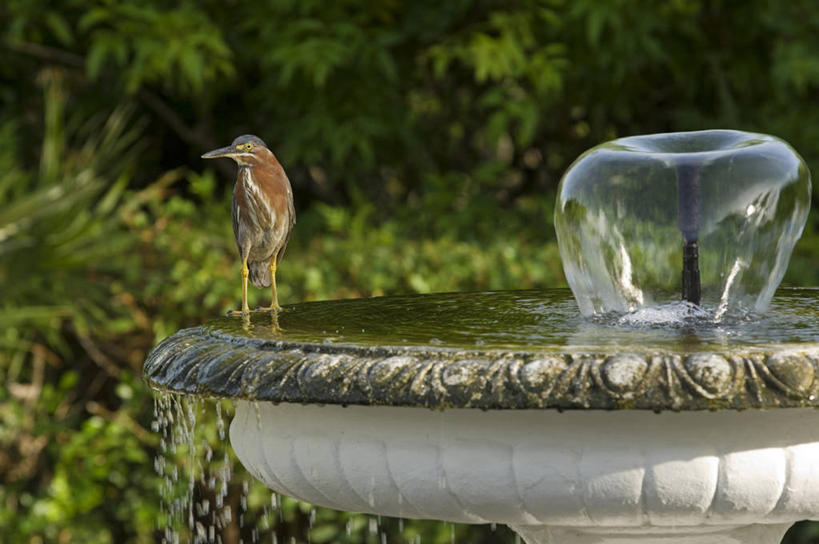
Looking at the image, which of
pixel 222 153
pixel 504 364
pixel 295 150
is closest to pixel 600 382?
pixel 504 364

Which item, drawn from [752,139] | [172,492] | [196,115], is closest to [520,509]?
[752,139]

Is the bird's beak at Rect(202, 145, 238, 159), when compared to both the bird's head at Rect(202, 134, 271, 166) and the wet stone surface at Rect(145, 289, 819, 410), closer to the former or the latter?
the bird's head at Rect(202, 134, 271, 166)

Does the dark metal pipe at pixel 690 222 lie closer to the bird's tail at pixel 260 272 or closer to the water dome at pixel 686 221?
the water dome at pixel 686 221

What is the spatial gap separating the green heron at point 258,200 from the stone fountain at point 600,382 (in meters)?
0.17

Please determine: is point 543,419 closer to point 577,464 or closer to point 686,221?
point 577,464

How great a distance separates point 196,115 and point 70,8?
88 cm

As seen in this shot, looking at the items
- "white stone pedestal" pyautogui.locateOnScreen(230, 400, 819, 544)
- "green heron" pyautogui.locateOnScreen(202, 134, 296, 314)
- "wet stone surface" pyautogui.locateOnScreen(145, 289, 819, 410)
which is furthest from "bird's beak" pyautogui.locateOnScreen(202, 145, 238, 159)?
"white stone pedestal" pyautogui.locateOnScreen(230, 400, 819, 544)

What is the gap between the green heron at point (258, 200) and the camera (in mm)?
2590

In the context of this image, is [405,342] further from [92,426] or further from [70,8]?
[70,8]

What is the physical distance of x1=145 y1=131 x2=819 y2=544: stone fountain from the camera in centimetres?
193

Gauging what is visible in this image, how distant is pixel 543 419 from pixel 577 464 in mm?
94

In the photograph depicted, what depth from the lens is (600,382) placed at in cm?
190

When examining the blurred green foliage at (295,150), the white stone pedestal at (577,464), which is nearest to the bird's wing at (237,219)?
the white stone pedestal at (577,464)

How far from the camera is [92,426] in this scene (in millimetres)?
5000
